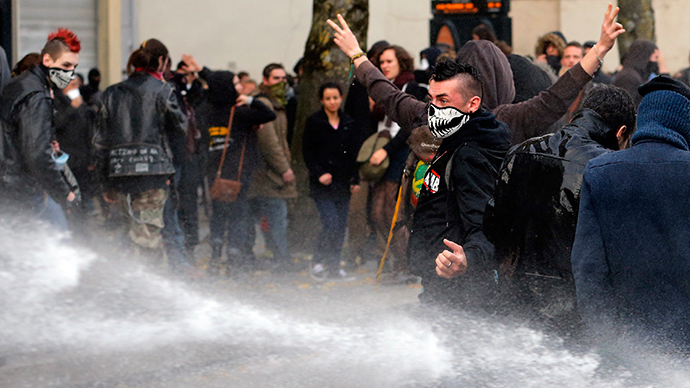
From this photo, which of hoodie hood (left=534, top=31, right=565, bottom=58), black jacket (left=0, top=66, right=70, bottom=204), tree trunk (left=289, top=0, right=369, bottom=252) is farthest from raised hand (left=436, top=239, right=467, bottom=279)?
hoodie hood (left=534, top=31, right=565, bottom=58)

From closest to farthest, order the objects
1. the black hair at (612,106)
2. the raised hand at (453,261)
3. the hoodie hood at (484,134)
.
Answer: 1. the black hair at (612,106)
2. the raised hand at (453,261)
3. the hoodie hood at (484,134)

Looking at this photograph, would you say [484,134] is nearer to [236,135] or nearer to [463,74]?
[463,74]

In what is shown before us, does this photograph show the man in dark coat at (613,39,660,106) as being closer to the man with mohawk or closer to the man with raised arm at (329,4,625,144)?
the man with raised arm at (329,4,625,144)

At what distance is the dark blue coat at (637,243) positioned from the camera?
113 inches

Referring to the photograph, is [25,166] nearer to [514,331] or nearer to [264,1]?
[514,331]

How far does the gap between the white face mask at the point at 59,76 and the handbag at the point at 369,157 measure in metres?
2.86

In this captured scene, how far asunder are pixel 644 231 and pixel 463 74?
1339mm

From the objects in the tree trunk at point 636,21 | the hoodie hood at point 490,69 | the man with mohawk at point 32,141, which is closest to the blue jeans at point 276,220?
the man with mohawk at point 32,141

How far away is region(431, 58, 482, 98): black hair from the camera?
3.98m

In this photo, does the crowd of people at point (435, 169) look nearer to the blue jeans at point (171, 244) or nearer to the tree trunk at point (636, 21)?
the blue jeans at point (171, 244)

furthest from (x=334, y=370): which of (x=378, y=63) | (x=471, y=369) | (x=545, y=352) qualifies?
(x=378, y=63)

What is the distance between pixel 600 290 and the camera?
3.02 meters

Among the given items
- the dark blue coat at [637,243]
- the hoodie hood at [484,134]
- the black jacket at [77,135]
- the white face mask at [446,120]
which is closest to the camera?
the dark blue coat at [637,243]

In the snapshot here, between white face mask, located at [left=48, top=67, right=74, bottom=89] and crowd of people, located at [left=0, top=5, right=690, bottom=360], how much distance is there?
14 millimetres
